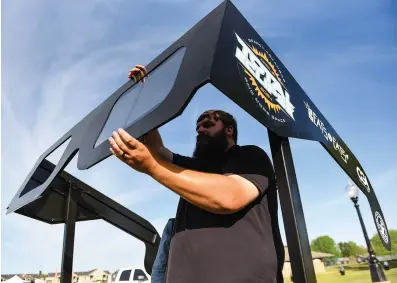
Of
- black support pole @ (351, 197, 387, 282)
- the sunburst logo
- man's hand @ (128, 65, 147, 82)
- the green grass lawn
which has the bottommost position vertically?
the green grass lawn

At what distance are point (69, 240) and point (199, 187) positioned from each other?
185cm

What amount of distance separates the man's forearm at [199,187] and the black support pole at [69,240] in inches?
70.3

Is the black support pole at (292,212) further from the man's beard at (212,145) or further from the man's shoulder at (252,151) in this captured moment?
the man's beard at (212,145)

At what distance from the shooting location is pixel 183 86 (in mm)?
1132

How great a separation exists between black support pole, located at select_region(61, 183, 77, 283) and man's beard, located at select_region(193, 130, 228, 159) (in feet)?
5.03

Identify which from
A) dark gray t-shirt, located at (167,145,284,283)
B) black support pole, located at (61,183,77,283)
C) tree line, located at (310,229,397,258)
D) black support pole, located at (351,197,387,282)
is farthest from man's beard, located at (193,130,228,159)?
tree line, located at (310,229,397,258)

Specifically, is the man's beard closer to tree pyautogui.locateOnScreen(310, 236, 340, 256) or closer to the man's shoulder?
the man's shoulder

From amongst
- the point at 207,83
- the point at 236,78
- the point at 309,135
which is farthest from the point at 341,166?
the point at 207,83

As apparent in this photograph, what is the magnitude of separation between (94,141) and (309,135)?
1179mm

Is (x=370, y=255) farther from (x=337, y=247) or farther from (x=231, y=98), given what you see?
(x=337, y=247)

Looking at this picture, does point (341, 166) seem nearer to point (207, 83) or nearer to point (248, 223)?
point (248, 223)

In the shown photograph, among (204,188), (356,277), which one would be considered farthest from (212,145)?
(356,277)

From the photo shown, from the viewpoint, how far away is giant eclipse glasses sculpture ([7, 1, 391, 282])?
1.13 meters

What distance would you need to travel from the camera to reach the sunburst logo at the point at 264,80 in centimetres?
123
